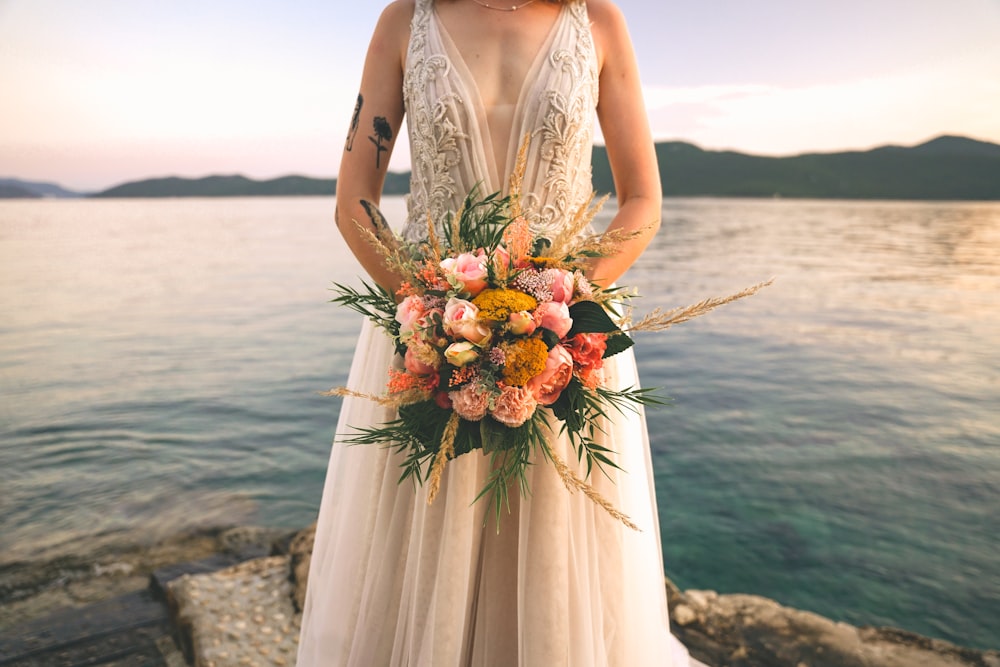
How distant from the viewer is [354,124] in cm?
210

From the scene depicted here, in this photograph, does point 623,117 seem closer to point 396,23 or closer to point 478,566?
point 396,23

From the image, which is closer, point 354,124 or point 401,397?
point 401,397

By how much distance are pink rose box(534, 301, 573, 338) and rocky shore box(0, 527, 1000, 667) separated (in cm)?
234

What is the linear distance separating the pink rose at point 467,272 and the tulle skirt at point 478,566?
54 centimetres

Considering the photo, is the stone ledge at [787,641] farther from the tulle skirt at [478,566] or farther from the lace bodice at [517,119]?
the lace bodice at [517,119]

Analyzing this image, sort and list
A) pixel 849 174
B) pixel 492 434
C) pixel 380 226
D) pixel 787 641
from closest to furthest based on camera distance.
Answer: pixel 492 434 < pixel 380 226 < pixel 787 641 < pixel 849 174

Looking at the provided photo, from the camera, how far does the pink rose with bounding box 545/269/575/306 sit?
1.45 meters

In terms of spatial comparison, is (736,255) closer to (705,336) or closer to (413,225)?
(705,336)

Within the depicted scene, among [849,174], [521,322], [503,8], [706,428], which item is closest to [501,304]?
[521,322]

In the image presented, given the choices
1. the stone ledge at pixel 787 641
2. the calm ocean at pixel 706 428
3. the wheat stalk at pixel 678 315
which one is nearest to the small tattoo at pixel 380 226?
the wheat stalk at pixel 678 315

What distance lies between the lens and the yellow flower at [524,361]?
1382mm

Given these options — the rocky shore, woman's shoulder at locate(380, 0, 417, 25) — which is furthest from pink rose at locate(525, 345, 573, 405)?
the rocky shore

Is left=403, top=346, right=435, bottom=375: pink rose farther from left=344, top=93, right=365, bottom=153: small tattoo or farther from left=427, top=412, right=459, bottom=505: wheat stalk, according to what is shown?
left=344, top=93, right=365, bottom=153: small tattoo

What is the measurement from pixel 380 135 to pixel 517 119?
1.50 ft
